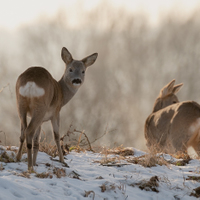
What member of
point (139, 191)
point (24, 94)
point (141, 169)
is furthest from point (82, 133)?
point (139, 191)

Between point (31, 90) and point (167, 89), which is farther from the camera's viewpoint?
point (167, 89)

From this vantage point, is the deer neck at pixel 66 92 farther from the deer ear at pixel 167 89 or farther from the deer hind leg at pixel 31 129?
the deer ear at pixel 167 89

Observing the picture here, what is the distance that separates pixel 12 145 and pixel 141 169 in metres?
2.87

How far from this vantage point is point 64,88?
20.8 feet

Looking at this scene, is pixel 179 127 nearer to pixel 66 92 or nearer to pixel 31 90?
pixel 66 92

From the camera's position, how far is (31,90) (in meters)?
4.79

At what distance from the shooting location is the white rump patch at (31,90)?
4795 millimetres

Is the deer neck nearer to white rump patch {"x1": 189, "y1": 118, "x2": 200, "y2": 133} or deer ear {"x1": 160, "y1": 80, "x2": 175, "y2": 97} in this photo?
white rump patch {"x1": 189, "y1": 118, "x2": 200, "y2": 133}

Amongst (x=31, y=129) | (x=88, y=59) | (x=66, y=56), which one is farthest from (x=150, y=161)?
(x=66, y=56)

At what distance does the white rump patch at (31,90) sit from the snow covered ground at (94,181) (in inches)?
44.0

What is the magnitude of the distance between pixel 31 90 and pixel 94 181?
66.1 inches

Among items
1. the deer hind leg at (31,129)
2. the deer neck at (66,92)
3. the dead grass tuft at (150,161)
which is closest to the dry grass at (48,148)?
the deer neck at (66,92)

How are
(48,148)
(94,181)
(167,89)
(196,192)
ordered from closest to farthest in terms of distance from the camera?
(94,181), (196,192), (48,148), (167,89)

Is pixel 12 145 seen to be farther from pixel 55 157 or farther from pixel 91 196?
pixel 91 196
